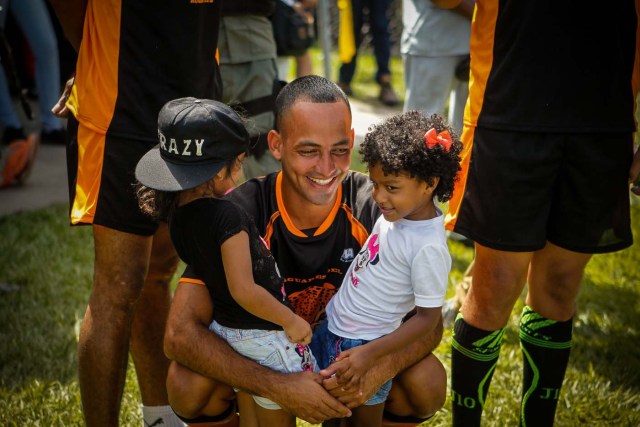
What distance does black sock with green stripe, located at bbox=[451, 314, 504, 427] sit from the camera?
2760mm

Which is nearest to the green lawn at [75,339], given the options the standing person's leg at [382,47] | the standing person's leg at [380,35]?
the standing person's leg at [382,47]

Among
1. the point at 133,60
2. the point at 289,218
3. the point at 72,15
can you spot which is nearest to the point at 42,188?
the point at 72,15

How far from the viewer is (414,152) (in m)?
2.37

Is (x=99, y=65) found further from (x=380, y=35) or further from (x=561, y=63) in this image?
(x=380, y=35)

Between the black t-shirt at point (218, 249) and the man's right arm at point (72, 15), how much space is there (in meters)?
0.83

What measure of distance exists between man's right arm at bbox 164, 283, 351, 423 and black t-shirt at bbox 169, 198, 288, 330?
0.06 meters

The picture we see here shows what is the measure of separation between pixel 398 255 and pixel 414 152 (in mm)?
344

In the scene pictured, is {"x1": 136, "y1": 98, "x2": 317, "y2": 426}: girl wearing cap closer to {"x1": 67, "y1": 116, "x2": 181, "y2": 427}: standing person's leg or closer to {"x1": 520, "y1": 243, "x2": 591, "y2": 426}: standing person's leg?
{"x1": 67, "y1": 116, "x2": 181, "y2": 427}: standing person's leg

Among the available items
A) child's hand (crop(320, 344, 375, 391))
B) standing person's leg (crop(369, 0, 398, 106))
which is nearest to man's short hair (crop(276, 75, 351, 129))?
child's hand (crop(320, 344, 375, 391))

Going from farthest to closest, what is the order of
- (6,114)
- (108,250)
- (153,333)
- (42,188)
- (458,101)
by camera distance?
(6,114), (42,188), (458,101), (153,333), (108,250)

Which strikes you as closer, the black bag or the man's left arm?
the man's left arm

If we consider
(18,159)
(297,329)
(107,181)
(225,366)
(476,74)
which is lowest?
(18,159)

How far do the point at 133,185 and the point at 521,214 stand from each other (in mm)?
1345

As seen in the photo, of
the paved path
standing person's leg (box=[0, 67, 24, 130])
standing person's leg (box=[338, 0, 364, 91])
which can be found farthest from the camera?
standing person's leg (box=[338, 0, 364, 91])
